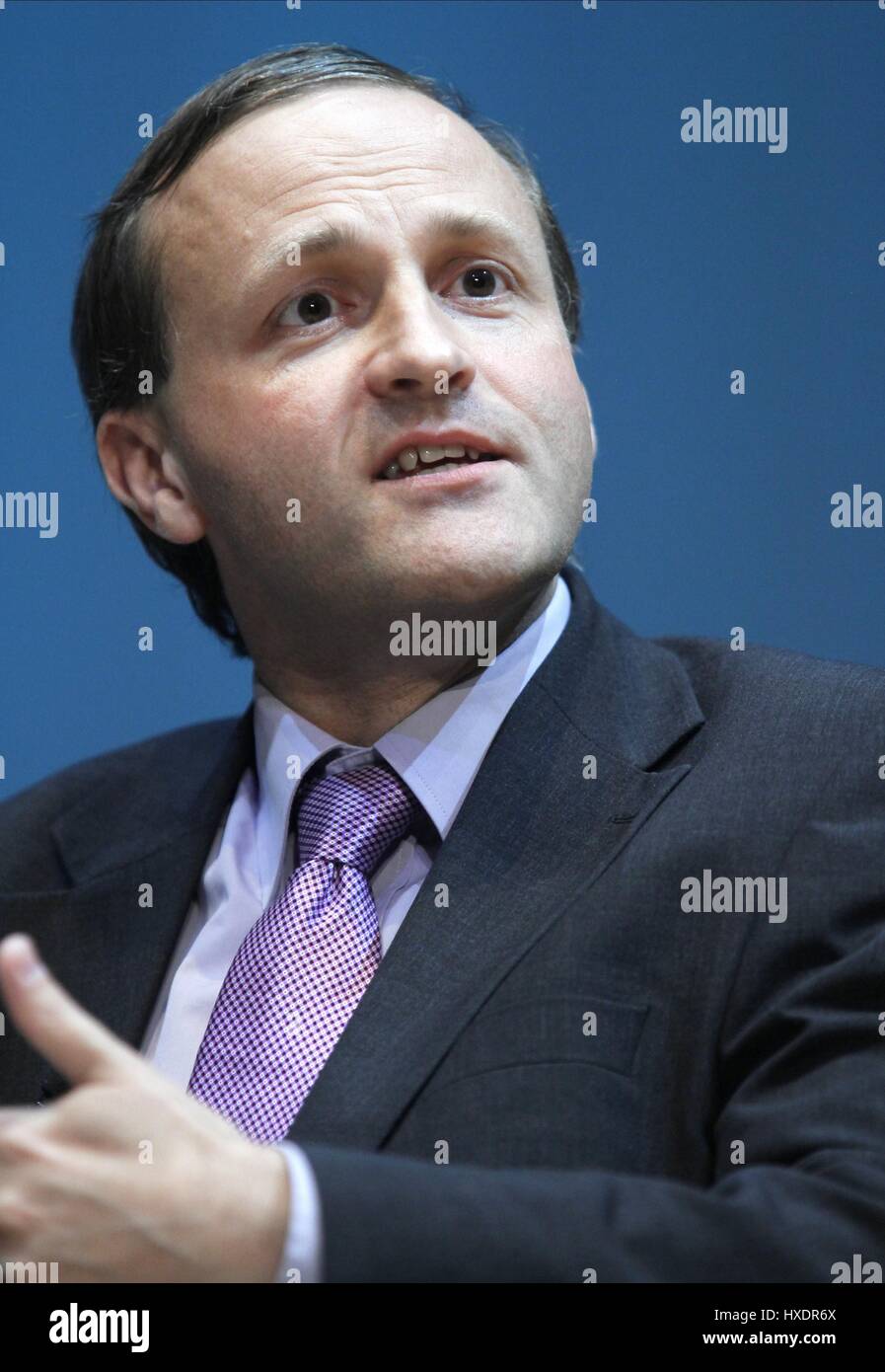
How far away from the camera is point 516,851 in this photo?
1688 mm

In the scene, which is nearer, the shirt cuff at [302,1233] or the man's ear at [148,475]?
the shirt cuff at [302,1233]

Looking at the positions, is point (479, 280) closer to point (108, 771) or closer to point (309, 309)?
point (309, 309)

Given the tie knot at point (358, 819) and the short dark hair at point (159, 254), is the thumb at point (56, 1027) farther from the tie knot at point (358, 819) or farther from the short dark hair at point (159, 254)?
the short dark hair at point (159, 254)

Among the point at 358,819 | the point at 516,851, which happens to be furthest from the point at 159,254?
the point at 516,851

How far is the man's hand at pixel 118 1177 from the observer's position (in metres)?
1.14

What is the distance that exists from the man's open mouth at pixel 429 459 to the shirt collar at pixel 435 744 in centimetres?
21

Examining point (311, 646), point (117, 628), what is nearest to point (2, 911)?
point (311, 646)

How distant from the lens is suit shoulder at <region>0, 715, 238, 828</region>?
7.07ft

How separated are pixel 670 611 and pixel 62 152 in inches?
44.9

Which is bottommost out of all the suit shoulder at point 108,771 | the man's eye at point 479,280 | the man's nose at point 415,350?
the suit shoulder at point 108,771

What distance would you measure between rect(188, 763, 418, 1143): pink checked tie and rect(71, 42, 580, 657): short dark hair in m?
0.54

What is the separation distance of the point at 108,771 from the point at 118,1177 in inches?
45.4

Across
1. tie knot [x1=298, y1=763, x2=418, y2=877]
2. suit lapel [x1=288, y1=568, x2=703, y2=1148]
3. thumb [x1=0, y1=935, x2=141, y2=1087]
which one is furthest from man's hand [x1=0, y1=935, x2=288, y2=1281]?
tie knot [x1=298, y1=763, x2=418, y2=877]

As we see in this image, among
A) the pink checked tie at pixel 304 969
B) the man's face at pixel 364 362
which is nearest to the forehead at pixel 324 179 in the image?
the man's face at pixel 364 362
